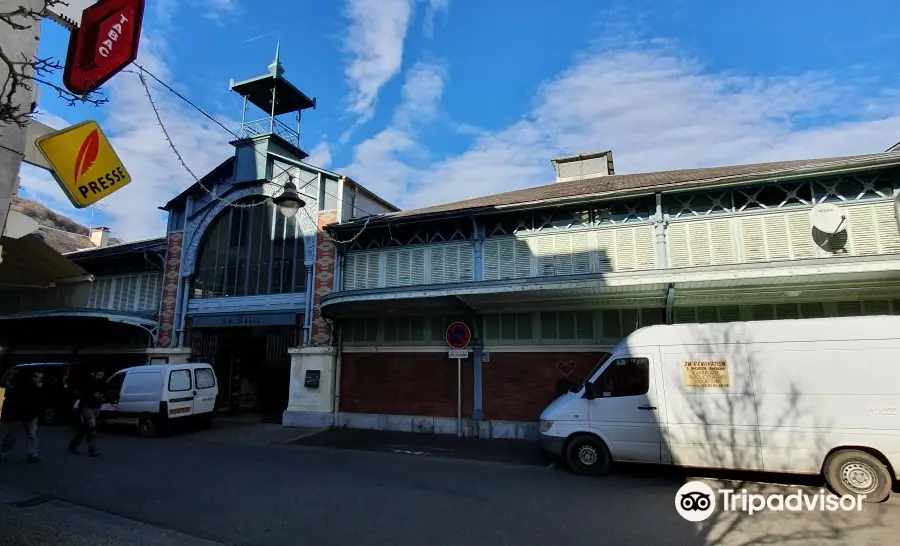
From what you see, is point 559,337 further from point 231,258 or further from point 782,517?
point 231,258

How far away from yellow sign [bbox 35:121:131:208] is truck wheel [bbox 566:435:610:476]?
7.66 meters

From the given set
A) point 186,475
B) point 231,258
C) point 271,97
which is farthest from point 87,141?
point 271,97

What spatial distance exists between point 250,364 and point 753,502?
16767 millimetres

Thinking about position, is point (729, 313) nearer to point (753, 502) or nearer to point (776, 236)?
point (776, 236)

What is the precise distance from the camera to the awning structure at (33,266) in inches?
238

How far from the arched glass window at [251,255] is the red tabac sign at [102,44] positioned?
8868mm

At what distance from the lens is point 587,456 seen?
7914 millimetres

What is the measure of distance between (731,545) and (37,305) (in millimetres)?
24940

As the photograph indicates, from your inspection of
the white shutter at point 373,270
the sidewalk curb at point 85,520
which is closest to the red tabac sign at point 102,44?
the sidewalk curb at point 85,520

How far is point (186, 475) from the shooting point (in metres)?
8.08

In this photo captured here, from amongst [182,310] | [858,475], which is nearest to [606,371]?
[858,475]

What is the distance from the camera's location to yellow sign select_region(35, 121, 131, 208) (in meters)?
5.64

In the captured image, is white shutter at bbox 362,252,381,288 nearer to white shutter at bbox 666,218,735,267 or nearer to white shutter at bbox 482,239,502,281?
white shutter at bbox 482,239,502,281

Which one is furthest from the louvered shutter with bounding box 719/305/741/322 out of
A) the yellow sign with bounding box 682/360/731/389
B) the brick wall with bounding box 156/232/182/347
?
the brick wall with bounding box 156/232/182/347
